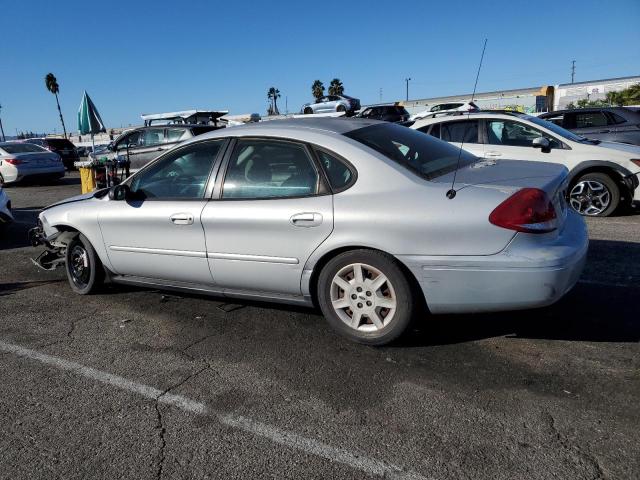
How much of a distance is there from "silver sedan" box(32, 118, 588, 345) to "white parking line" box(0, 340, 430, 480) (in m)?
1.08

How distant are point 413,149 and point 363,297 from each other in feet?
3.92

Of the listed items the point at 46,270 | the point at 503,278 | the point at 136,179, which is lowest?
the point at 46,270

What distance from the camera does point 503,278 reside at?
321 cm

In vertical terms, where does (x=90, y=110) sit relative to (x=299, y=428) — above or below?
above

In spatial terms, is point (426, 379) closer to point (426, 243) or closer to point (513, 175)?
point (426, 243)

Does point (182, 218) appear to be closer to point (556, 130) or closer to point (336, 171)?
point (336, 171)

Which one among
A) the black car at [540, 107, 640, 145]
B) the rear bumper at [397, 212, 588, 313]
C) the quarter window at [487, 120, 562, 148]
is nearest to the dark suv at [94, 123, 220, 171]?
the quarter window at [487, 120, 562, 148]

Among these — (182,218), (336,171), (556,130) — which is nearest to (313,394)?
(336,171)

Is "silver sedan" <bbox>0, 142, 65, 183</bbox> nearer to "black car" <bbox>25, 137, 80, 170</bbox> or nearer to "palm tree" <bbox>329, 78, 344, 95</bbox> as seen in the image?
"black car" <bbox>25, 137, 80, 170</bbox>

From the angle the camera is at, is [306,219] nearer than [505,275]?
No

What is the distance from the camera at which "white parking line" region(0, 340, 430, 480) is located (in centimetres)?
243

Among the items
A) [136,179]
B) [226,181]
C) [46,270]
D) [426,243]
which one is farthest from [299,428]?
[46,270]

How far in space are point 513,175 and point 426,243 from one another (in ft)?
2.65

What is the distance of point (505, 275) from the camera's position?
3203 mm
